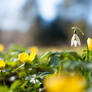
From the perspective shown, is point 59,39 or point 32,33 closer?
point 59,39

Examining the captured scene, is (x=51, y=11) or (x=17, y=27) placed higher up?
(x=51, y=11)

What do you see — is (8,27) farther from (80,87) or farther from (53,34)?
(80,87)

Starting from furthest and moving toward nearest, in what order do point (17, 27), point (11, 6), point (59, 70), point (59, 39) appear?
1. point (17, 27)
2. point (11, 6)
3. point (59, 39)
4. point (59, 70)

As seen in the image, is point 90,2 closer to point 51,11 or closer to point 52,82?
point 51,11

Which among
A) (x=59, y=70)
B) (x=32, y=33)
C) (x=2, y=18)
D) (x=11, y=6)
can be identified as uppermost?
(x=11, y=6)

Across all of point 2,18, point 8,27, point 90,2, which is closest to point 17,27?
point 8,27

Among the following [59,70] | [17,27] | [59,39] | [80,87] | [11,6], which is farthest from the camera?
[17,27]
